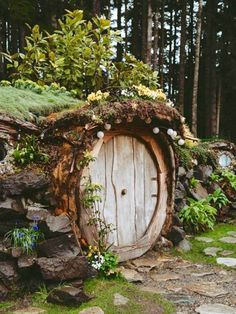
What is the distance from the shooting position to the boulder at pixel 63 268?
15.7 feet

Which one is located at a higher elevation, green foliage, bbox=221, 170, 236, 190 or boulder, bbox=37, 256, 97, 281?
green foliage, bbox=221, 170, 236, 190

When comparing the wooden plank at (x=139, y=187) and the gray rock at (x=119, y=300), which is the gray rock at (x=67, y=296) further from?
the wooden plank at (x=139, y=187)

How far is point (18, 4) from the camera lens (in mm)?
13539

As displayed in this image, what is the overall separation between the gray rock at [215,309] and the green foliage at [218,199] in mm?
4367

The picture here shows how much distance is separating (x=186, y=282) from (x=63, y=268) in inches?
71.5

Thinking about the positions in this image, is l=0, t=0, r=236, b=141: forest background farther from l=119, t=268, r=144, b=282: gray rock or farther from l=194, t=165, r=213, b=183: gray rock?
l=119, t=268, r=144, b=282: gray rock

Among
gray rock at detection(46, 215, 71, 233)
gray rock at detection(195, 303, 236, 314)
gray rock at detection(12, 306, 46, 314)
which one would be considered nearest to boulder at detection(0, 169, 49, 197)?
gray rock at detection(46, 215, 71, 233)

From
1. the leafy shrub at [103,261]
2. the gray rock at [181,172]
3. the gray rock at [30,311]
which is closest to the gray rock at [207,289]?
the leafy shrub at [103,261]

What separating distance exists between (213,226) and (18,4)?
9.82 meters

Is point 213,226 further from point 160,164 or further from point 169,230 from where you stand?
point 160,164

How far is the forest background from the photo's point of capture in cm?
1585

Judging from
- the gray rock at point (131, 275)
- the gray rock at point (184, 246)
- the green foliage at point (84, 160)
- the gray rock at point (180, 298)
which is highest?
the green foliage at point (84, 160)

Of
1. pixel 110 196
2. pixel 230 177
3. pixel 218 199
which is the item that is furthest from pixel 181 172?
pixel 110 196

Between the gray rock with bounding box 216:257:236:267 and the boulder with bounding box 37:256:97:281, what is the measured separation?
8.19 ft
